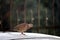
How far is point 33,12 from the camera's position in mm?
4156

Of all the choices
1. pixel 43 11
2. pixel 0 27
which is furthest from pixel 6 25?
pixel 43 11

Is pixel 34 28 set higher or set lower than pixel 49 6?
lower

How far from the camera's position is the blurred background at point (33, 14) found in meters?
4.12

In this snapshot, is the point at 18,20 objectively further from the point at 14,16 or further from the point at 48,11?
the point at 48,11

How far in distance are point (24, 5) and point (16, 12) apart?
0.85ft

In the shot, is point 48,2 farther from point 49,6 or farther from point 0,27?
point 0,27

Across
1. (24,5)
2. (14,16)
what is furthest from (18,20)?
(24,5)

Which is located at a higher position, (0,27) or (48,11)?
(48,11)

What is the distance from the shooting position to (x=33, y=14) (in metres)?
4.16

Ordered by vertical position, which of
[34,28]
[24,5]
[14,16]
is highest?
[24,5]

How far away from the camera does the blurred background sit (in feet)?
13.5

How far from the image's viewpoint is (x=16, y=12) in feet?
13.6

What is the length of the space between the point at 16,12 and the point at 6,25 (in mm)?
407

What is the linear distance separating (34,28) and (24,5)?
0.61m
